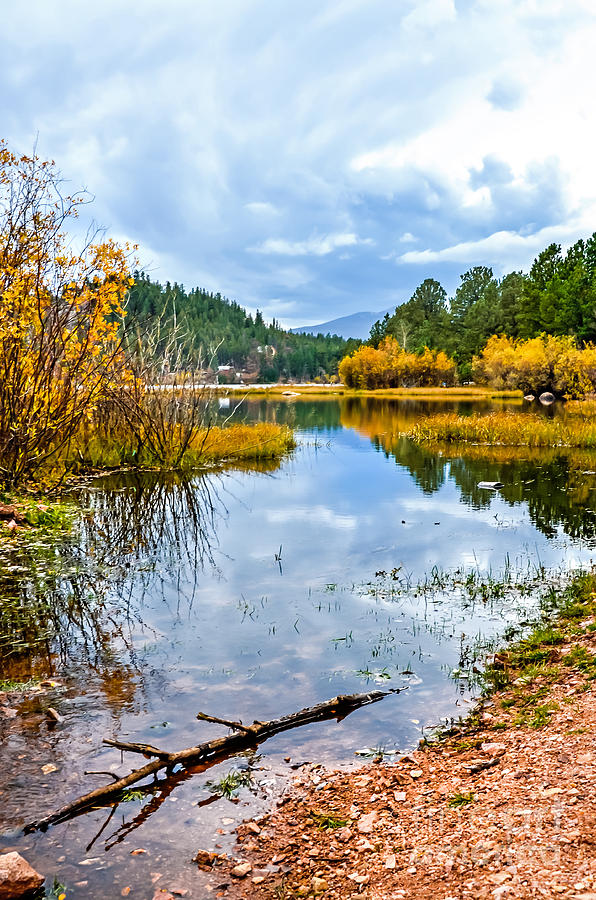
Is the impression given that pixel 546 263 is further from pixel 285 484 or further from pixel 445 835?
pixel 445 835

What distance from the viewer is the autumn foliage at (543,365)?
57.1m

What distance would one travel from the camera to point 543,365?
2694 inches

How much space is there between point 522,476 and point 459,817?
716 inches

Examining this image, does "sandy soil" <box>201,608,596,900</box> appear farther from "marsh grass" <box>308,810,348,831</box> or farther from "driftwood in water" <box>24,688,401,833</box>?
"driftwood in water" <box>24,688,401,833</box>

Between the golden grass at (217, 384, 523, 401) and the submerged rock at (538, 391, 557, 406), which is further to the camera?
the golden grass at (217, 384, 523, 401)

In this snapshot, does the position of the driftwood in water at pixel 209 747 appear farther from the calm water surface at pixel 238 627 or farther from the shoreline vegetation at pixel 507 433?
the shoreline vegetation at pixel 507 433

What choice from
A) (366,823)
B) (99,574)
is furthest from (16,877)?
(99,574)

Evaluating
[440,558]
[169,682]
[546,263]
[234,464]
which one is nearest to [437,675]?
[169,682]

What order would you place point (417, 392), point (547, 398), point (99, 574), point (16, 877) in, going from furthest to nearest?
point (417, 392) → point (547, 398) → point (99, 574) → point (16, 877)

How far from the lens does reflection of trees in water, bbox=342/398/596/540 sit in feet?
51.7

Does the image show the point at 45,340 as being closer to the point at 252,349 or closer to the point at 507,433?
the point at 507,433

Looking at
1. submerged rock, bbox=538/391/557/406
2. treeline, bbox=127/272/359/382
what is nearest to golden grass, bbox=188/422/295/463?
submerged rock, bbox=538/391/557/406

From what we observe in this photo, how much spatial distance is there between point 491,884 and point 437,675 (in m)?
3.95

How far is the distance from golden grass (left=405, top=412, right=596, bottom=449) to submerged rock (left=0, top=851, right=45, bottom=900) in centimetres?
2778
